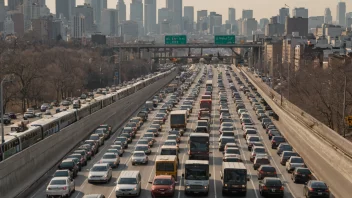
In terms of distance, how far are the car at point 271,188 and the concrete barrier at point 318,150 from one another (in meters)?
2.71

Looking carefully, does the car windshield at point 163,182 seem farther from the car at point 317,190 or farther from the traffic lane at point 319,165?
the traffic lane at point 319,165

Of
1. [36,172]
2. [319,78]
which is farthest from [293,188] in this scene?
[319,78]

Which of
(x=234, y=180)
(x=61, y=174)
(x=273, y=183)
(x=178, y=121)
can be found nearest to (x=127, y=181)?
(x=61, y=174)

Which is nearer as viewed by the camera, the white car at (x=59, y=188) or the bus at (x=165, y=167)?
the white car at (x=59, y=188)

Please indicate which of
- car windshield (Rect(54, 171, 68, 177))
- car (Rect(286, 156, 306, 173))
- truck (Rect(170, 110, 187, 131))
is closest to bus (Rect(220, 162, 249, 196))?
car windshield (Rect(54, 171, 68, 177))

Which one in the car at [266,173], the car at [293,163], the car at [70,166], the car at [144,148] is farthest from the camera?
the car at [144,148]

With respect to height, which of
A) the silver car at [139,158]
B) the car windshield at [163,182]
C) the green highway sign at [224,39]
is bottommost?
the silver car at [139,158]

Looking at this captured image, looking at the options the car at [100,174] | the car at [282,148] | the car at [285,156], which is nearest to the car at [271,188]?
the car at [100,174]

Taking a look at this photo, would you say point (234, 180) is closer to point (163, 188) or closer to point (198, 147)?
point (163, 188)

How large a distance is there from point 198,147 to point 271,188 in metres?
9.15

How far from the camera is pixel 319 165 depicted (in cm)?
3369

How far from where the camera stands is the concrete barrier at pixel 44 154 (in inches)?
1038

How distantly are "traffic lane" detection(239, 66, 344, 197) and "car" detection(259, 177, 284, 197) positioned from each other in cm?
271

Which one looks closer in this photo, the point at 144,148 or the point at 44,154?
the point at 44,154
